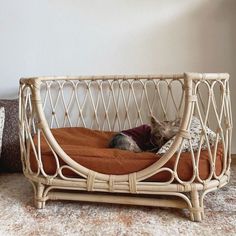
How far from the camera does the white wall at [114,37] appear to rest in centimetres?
197

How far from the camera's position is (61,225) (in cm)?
129

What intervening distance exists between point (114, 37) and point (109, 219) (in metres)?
1.27

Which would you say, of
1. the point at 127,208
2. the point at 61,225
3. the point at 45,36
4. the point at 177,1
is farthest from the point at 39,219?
the point at 177,1

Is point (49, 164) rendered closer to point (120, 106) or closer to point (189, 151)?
point (189, 151)

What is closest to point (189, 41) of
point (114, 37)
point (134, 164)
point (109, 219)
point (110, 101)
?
point (114, 37)

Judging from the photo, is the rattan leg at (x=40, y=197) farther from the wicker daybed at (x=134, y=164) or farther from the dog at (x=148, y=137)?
the dog at (x=148, y=137)

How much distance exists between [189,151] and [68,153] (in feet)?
1.88

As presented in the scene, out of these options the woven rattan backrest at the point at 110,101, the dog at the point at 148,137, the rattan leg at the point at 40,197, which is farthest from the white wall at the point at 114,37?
the rattan leg at the point at 40,197

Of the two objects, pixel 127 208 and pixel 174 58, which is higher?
pixel 174 58

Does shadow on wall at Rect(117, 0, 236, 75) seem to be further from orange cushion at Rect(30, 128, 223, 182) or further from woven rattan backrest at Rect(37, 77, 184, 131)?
orange cushion at Rect(30, 128, 223, 182)

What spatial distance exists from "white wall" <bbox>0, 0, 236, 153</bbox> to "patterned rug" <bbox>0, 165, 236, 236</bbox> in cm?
96

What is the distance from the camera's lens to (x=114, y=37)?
206 cm

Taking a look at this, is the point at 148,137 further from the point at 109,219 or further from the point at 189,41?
the point at 189,41

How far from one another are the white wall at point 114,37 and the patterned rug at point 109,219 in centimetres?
96
